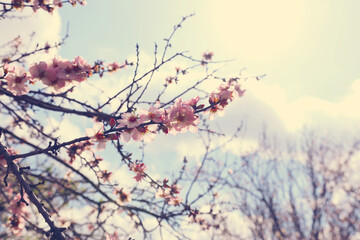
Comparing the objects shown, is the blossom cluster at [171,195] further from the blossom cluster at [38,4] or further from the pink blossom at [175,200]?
the blossom cluster at [38,4]

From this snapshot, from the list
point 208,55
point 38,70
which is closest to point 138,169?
point 38,70

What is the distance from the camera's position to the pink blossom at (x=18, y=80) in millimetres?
1984

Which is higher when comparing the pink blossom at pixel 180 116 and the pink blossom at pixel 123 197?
the pink blossom at pixel 123 197

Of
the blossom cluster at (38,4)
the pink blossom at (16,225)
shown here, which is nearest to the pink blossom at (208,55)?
the blossom cluster at (38,4)

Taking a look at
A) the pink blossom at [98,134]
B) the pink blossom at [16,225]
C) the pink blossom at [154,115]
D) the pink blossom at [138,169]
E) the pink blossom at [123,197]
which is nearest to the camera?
the pink blossom at [154,115]

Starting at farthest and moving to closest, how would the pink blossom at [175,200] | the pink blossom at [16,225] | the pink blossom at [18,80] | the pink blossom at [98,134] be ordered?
the pink blossom at [16,225]
the pink blossom at [175,200]
the pink blossom at [18,80]
the pink blossom at [98,134]

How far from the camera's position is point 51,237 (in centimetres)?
144

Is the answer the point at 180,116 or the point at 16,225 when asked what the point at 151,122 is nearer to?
the point at 180,116

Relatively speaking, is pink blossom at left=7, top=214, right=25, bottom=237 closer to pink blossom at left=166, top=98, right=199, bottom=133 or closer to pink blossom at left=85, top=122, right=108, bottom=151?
pink blossom at left=85, top=122, right=108, bottom=151

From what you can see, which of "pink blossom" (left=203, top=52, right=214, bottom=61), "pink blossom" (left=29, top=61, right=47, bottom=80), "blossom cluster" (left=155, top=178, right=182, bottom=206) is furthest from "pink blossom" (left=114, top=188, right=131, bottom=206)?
"pink blossom" (left=203, top=52, right=214, bottom=61)

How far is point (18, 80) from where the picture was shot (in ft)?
6.62

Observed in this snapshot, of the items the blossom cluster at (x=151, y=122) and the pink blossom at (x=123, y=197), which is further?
the pink blossom at (x=123, y=197)

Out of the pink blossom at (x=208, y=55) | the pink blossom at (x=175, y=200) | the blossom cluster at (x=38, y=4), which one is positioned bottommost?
the pink blossom at (x=175, y=200)

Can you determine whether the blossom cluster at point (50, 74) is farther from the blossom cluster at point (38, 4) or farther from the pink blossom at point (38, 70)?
the blossom cluster at point (38, 4)
